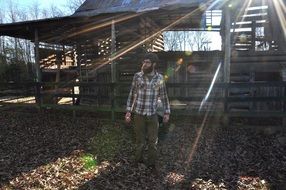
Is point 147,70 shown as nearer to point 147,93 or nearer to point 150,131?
point 147,93

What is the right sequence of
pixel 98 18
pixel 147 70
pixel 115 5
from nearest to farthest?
pixel 147 70 → pixel 98 18 → pixel 115 5

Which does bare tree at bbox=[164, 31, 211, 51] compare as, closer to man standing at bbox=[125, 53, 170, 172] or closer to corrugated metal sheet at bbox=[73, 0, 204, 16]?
corrugated metal sheet at bbox=[73, 0, 204, 16]

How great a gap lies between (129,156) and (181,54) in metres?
6.93

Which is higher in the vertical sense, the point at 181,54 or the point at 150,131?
the point at 181,54

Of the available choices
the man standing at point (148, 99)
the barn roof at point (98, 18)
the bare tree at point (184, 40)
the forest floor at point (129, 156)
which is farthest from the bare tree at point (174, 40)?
Answer: the man standing at point (148, 99)

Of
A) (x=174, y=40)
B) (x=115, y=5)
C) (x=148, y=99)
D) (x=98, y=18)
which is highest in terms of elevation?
(x=174, y=40)

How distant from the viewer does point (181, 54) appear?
13.5 meters

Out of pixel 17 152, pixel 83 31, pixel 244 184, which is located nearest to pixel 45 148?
pixel 17 152

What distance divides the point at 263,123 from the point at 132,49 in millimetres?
7431

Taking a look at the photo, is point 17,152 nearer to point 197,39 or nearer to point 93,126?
point 93,126

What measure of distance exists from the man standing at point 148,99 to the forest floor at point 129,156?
0.69m

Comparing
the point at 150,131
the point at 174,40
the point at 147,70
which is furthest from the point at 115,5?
the point at 174,40

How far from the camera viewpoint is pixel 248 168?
6883 mm

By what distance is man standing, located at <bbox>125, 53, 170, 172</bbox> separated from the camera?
643cm
